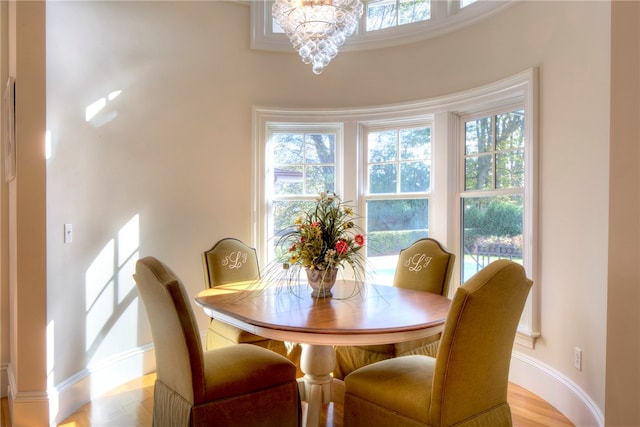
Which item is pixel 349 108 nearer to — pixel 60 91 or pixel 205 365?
pixel 60 91

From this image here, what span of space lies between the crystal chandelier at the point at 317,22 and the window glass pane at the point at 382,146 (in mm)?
1317

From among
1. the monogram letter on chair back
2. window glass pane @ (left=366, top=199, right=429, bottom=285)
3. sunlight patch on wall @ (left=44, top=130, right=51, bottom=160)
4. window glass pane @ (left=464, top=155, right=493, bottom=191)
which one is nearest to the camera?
sunlight patch on wall @ (left=44, top=130, right=51, bottom=160)

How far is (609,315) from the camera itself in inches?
46.8

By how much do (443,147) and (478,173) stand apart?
13.6 inches

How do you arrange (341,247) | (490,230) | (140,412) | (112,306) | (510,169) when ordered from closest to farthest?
(341,247), (140,412), (112,306), (510,169), (490,230)

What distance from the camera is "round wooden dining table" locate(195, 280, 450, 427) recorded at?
5.39 feet

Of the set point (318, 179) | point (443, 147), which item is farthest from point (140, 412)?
point (443, 147)

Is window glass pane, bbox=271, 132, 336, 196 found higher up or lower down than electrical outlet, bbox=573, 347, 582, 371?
higher up

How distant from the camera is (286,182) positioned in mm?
3781

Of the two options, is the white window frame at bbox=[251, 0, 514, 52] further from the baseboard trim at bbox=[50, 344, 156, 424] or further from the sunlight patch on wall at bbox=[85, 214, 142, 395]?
the baseboard trim at bbox=[50, 344, 156, 424]

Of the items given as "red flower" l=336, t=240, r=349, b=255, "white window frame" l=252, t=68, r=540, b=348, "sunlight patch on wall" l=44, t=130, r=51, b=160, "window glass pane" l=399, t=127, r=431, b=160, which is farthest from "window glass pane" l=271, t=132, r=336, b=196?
"sunlight patch on wall" l=44, t=130, r=51, b=160

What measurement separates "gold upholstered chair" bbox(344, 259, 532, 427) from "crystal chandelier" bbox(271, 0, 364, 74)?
161 centimetres

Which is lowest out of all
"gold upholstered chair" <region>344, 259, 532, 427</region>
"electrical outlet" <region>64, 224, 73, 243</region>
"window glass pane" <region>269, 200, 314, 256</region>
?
"gold upholstered chair" <region>344, 259, 532, 427</region>

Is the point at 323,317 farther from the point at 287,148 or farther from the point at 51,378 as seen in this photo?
the point at 287,148
